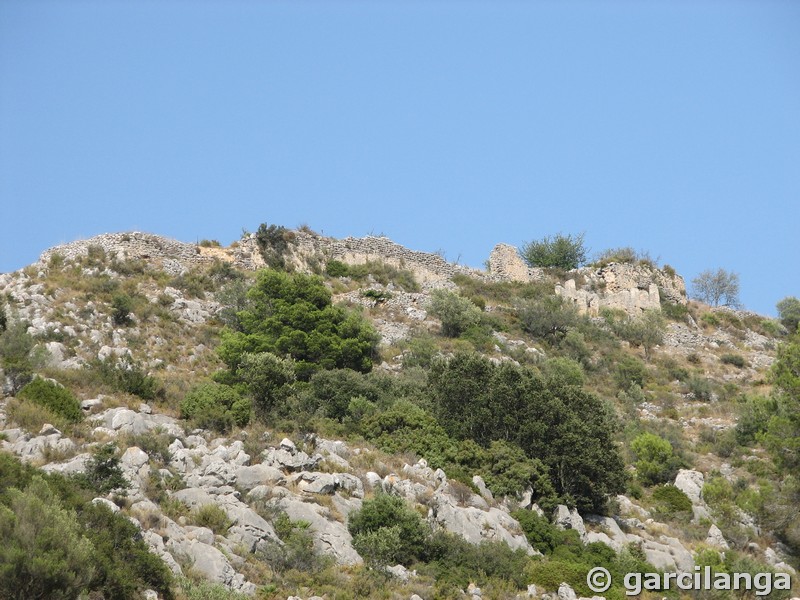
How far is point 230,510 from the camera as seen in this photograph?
22.2 meters

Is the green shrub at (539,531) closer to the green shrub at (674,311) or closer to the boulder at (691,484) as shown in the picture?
the boulder at (691,484)

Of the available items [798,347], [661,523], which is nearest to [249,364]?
[661,523]

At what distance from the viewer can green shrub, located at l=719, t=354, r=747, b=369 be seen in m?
47.5

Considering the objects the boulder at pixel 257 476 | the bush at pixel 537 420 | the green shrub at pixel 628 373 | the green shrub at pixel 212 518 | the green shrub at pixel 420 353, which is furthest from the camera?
the green shrub at pixel 628 373

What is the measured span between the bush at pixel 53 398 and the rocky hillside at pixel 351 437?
0.20 feet

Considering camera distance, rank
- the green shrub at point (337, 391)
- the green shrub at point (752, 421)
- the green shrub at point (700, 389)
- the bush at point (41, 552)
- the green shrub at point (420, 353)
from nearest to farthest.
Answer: the bush at point (41, 552) → the green shrub at point (337, 391) → the green shrub at point (752, 421) → the green shrub at point (420, 353) → the green shrub at point (700, 389)

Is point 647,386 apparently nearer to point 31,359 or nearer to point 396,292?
point 396,292

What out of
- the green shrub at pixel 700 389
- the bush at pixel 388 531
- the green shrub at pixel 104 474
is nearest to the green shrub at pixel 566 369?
the green shrub at pixel 700 389

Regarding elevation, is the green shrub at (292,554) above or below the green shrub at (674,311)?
below

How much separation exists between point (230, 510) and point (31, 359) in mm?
9634

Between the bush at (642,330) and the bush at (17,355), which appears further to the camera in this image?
the bush at (642,330)

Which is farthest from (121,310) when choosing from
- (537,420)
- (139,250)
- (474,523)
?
(474,523)

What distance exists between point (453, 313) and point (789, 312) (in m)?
24.8

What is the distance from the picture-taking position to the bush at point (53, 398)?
81.8ft
